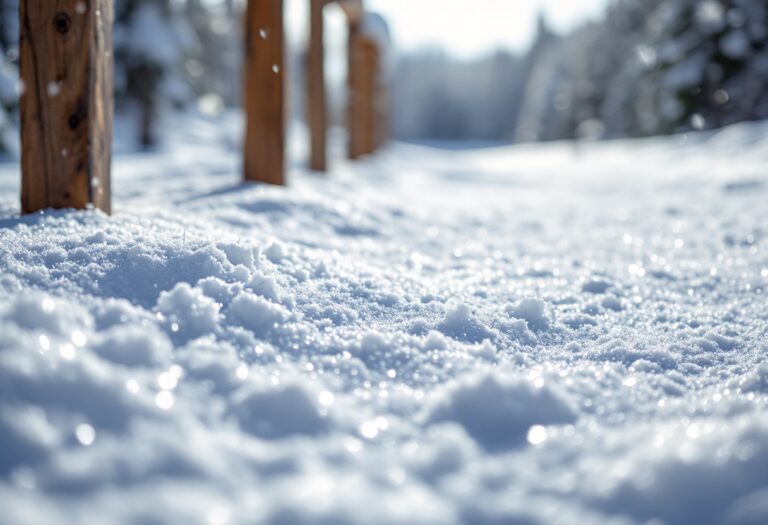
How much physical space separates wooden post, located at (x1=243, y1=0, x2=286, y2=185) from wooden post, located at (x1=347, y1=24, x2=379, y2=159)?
15.1ft

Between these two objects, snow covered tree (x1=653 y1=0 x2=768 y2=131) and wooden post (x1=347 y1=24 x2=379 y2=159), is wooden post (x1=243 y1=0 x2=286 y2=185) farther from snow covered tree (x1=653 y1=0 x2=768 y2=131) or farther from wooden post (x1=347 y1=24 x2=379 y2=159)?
snow covered tree (x1=653 y1=0 x2=768 y2=131)

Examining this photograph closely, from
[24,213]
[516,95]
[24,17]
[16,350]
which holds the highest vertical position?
[516,95]

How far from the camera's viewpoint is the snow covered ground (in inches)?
45.3

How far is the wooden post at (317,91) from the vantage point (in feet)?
19.2

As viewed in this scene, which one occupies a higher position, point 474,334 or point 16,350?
point 16,350

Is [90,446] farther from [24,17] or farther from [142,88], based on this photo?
[142,88]

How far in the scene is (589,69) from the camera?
2934 cm

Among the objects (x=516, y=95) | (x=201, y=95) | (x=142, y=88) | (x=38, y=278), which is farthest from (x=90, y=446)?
(x=516, y=95)

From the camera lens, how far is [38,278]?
5.69 feet

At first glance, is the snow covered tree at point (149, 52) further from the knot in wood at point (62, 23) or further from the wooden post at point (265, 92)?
the knot in wood at point (62, 23)

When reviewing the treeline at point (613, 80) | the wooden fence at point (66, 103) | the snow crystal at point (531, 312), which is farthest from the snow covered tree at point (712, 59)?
the wooden fence at point (66, 103)

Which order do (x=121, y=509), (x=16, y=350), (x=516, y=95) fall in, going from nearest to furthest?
(x=121, y=509), (x=16, y=350), (x=516, y=95)

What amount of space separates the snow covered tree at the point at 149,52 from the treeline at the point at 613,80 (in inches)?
381

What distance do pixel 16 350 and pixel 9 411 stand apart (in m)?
0.19
